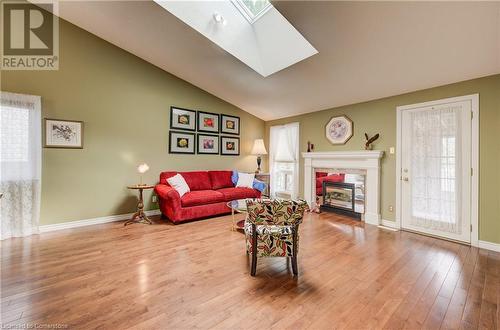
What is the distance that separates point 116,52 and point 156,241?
136 inches

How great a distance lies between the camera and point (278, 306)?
1685 mm

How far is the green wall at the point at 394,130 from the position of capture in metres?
2.79

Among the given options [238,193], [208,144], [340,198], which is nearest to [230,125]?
[208,144]

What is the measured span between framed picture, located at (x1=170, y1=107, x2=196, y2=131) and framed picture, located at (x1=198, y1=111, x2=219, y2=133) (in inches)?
5.8

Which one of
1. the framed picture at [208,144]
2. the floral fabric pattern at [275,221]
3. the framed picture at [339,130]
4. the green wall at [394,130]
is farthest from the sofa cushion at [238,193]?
the floral fabric pattern at [275,221]

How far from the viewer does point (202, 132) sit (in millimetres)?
4969

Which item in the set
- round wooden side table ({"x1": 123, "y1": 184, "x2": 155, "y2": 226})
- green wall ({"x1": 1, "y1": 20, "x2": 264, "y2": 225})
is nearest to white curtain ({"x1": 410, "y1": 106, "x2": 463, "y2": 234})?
green wall ({"x1": 1, "y1": 20, "x2": 264, "y2": 225})

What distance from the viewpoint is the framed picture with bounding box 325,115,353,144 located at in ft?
14.2

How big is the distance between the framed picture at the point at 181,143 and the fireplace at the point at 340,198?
10.3ft

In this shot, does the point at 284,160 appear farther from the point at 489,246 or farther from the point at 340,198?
the point at 489,246

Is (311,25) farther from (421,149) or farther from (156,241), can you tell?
(156,241)

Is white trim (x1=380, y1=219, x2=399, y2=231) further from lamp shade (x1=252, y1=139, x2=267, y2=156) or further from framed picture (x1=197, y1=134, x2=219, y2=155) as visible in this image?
framed picture (x1=197, y1=134, x2=219, y2=155)

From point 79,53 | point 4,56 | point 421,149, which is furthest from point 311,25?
point 4,56

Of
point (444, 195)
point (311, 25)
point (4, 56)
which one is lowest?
point (444, 195)
